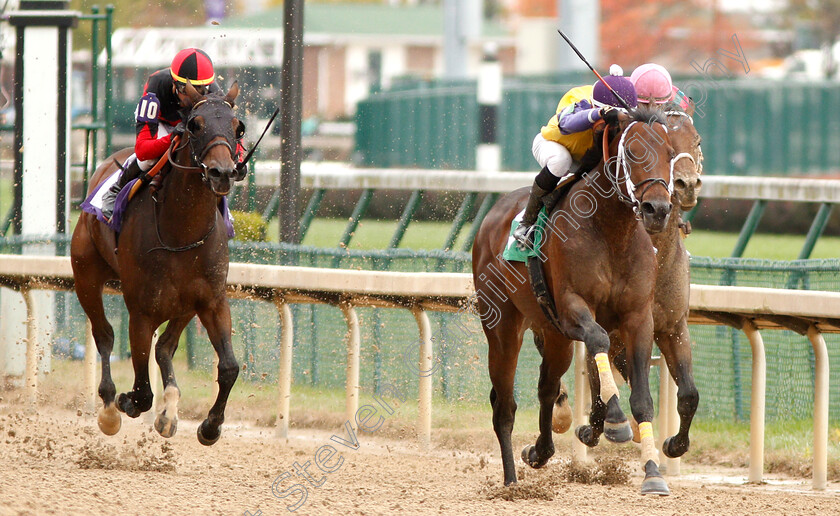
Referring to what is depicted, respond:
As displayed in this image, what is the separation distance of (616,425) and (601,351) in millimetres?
302

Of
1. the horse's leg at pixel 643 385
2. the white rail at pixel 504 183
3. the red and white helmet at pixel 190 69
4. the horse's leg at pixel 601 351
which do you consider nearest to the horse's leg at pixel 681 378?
the horse's leg at pixel 643 385

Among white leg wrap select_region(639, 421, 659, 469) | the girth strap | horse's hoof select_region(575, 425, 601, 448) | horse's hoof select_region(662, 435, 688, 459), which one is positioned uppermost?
the girth strap

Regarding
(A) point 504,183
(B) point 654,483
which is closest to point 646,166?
(B) point 654,483

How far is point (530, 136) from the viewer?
19.7m

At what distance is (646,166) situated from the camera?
16.4ft

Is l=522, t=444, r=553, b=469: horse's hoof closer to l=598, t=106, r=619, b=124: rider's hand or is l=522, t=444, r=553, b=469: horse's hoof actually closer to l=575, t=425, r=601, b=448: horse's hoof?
l=575, t=425, r=601, b=448: horse's hoof

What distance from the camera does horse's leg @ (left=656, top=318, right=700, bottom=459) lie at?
17.7ft

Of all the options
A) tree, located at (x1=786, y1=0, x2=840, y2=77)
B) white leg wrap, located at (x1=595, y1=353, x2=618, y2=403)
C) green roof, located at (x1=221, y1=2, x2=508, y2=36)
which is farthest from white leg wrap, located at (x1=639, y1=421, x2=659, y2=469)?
tree, located at (x1=786, y1=0, x2=840, y2=77)

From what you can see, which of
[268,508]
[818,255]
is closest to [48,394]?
[268,508]

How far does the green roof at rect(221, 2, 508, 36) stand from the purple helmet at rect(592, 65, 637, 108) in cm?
3566

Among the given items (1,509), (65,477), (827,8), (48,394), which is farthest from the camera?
(827,8)

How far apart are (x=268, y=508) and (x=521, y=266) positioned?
1666 mm

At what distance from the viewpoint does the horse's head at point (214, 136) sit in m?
5.54

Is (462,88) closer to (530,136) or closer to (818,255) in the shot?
(530,136)
